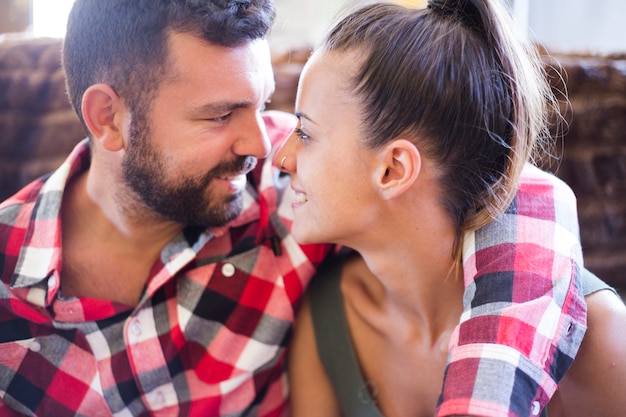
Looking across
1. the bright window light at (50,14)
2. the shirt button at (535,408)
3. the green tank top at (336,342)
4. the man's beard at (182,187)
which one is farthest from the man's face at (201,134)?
the bright window light at (50,14)

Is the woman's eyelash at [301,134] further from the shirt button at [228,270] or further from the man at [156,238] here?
the shirt button at [228,270]

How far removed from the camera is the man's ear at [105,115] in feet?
3.77

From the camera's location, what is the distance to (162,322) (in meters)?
1.18

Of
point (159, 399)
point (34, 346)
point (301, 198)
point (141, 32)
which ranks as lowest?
point (159, 399)

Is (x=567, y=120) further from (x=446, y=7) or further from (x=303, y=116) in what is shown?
(x=303, y=116)

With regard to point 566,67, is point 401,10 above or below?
above

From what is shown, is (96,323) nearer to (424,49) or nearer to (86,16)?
(86,16)

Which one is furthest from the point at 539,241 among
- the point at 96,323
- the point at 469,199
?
the point at 96,323

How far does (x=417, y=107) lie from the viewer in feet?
3.11

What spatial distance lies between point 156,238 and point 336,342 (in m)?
0.38

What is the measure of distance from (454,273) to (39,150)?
87 centimetres

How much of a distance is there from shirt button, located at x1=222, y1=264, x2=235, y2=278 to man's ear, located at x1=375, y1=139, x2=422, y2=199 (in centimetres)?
33

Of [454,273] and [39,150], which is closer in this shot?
[454,273]

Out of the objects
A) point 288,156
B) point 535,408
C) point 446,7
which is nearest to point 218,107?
point 288,156
